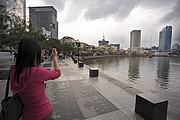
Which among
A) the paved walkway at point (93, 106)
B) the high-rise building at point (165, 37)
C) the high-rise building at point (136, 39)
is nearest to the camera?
the paved walkway at point (93, 106)

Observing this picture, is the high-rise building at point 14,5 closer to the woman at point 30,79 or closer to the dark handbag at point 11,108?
the woman at point 30,79

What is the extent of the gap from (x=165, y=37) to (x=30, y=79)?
609ft

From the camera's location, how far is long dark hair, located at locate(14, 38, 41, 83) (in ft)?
4.41

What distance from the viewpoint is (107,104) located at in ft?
13.8

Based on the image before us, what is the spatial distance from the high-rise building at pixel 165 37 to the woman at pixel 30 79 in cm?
18250

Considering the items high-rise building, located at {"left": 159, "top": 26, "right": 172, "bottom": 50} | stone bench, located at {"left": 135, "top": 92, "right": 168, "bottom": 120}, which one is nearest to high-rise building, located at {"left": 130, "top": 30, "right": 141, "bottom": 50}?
high-rise building, located at {"left": 159, "top": 26, "right": 172, "bottom": 50}

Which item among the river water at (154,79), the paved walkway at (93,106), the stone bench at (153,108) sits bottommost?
the river water at (154,79)

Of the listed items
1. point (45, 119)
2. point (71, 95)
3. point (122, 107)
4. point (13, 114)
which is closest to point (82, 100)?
point (71, 95)

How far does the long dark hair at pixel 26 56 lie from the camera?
1.34 meters

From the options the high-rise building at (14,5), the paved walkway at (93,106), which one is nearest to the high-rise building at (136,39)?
the high-rise building at (14,5)

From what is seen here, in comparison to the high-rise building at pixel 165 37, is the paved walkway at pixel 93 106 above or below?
below

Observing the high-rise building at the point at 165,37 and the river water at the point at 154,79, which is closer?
the river water at the point at 154,79

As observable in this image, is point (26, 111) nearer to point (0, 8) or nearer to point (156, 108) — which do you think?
point (156, 108)

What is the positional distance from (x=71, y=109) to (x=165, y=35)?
18343 centimetres
